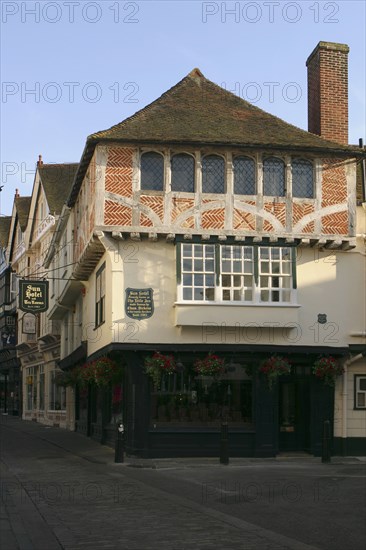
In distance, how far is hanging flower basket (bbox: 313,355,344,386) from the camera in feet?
72.8

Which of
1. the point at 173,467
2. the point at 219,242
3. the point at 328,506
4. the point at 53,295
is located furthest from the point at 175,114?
the point at 53,295

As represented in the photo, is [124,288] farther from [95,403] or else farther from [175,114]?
[95,403]

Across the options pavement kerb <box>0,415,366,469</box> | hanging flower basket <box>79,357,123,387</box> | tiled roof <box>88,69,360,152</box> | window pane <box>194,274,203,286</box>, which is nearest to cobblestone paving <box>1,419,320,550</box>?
pavement kerb <box>0,415,366,469</box>

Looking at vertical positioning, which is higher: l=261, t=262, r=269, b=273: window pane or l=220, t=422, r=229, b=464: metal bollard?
l=261, t=262, r=269, b=273: window pane

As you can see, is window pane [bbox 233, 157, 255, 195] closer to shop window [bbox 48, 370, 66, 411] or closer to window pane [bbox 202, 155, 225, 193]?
window pane [bbox 202, 155, 225, 193]

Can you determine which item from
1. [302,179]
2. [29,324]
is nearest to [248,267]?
[302,179]

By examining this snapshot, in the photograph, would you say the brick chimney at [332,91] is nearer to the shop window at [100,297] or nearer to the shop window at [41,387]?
the shop window at [100,297]

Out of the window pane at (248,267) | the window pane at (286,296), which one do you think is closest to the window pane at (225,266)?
the window pane at (248,267)

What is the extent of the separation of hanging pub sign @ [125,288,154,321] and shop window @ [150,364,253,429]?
5.83 feet

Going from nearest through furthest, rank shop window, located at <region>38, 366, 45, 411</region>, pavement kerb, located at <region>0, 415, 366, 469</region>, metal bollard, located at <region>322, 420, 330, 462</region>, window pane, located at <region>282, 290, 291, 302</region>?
pavement kerb, located at <region>0, 415, 366, 469</region> < metal bollard, located at <region>322, 420, 330, 462</region> < window pane, located at <region>282, 290, 291, 302</region> < shop window, located at <region>38, 366, 45, 411</region>

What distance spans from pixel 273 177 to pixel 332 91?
147 inches

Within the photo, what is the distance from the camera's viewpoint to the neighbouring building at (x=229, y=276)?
21.9 metres

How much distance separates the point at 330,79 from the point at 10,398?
122 feet

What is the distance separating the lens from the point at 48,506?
41.9 feet
